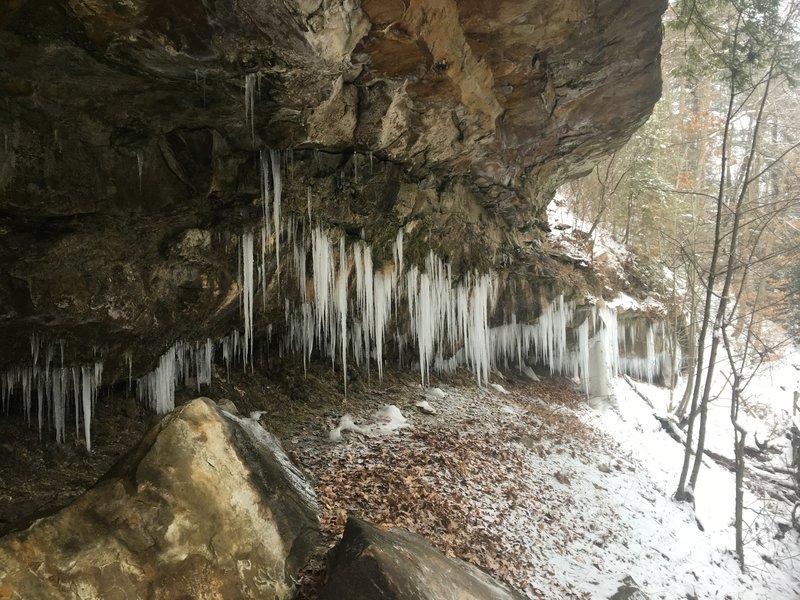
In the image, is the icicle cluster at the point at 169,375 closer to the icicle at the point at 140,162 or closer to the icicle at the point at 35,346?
the icicle at the point at 35,346

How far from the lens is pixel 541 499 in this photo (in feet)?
26.3

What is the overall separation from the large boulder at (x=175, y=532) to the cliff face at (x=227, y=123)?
2934 mm

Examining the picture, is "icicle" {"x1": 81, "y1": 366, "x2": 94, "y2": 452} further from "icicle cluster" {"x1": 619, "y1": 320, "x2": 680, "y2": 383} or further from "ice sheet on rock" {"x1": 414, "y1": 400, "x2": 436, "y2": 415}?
"icicle cluster" {"x1": 619, "y1": 320, "x2": 680, "y2": 383}

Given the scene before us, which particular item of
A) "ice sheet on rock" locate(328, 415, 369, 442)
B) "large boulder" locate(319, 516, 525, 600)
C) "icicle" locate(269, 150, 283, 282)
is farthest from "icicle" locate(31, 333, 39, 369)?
"large boulder" locate(319, 516, 525, 600)

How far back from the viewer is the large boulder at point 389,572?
3.24 m

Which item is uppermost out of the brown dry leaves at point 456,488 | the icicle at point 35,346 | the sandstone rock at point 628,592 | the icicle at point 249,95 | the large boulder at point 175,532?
the icicle at point 249,95

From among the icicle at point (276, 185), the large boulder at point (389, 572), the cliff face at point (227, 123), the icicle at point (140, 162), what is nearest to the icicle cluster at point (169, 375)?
the cliff face at point (227, 123)

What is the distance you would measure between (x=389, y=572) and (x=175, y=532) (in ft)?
5.20

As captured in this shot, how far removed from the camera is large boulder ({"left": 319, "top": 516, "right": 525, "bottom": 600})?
10.6ft

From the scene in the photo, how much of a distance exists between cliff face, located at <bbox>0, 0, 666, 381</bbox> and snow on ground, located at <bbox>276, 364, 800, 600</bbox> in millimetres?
3293

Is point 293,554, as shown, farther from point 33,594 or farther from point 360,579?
point 33,594

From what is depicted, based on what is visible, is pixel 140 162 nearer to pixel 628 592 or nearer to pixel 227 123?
pixel 227 123

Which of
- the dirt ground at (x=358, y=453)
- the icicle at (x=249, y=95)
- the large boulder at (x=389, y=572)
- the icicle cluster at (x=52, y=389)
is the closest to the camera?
the large boulder at (x=389, y=572)

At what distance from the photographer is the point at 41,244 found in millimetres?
5105
